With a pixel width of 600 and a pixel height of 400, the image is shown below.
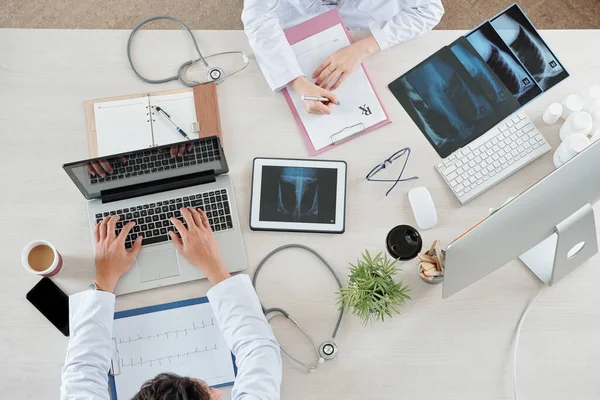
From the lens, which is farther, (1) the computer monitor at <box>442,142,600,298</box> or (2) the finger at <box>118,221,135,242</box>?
(2) the finger at <box>118,221,135,242</box>

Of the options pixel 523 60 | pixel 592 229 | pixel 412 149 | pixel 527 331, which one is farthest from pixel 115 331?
pixel 523 60

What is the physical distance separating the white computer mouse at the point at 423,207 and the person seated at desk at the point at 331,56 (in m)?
0.29

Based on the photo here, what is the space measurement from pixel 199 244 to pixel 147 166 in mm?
208

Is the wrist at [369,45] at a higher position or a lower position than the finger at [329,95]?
higher

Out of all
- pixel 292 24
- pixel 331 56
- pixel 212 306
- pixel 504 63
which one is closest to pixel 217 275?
pixel 212 306

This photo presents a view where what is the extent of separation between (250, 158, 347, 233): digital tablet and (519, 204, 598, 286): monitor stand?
446 millimetres

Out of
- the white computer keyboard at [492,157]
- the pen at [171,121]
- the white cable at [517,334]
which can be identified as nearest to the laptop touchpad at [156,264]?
the pen at [171,121]

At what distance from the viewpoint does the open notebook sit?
1265 mm

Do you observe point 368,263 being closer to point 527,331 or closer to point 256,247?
point 256,247

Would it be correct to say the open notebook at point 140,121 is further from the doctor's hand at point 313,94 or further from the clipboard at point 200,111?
the doctor's hand at point 313,94

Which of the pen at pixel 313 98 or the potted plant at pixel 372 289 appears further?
the pen at pixel 313 98

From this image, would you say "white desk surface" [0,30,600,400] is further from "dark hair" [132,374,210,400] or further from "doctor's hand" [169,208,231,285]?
"dark hair" [132,374,210,400]

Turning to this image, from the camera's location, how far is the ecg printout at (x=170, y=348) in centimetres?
113

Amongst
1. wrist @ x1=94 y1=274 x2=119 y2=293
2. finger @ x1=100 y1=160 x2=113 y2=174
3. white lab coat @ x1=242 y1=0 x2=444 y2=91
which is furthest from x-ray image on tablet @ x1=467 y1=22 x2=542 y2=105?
wrist @ x1=94 y1=274 x2=119 y2=293
